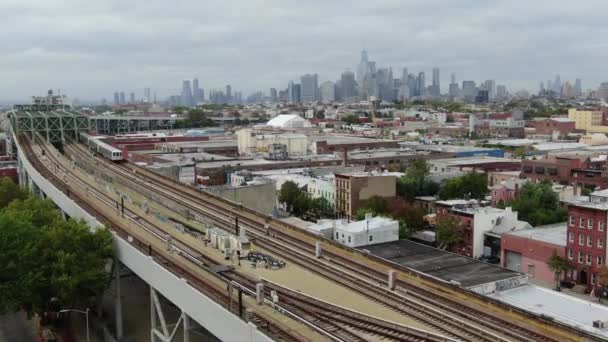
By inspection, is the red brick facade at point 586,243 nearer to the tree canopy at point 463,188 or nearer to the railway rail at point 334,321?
the tree canopy at point 463,188

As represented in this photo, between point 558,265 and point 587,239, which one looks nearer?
point 587,239

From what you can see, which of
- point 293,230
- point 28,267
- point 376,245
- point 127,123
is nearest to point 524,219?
point 376,245

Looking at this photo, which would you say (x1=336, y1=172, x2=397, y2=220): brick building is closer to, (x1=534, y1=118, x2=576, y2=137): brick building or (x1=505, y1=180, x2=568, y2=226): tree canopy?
(x1=505, y1=180, x2=568, y2=226): tree canopy

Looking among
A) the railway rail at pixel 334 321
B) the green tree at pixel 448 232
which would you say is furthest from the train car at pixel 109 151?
the railway rail at pixel 334 321

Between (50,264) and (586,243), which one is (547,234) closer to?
(586,243)

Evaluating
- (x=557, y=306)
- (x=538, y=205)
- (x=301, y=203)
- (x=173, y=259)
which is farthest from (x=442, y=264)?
(x=301, y=203)

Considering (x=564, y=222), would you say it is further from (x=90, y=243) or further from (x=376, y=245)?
(x=90, y=243)
